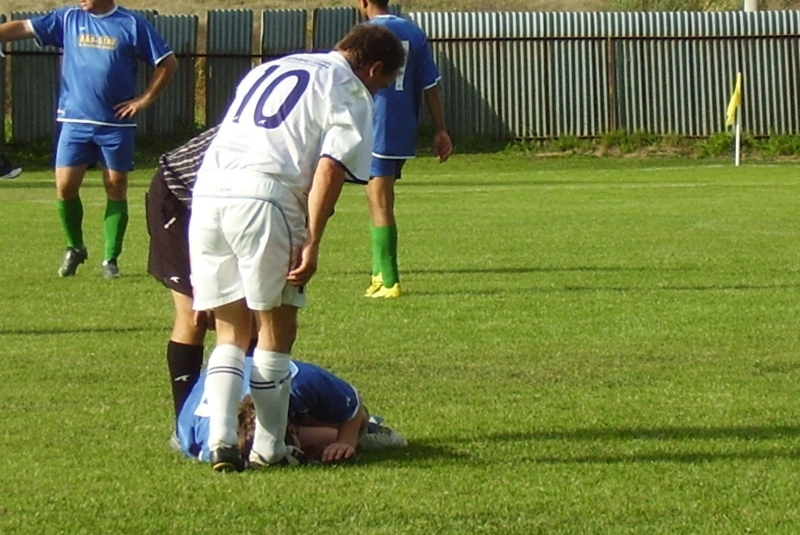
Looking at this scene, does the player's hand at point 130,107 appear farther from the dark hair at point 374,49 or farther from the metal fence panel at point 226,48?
the metal fence panel at point 226,48

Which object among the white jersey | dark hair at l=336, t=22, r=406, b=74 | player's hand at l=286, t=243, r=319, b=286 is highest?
dark hair at l=336, t=22, r=406, b=74

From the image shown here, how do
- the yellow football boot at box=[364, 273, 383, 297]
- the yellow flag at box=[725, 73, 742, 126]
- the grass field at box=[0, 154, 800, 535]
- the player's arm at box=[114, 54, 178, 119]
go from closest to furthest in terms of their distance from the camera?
the grass field at box=[0, 154, 800, 535]
the yellow football boot at box=[364, 273, 383, 297]
the player's arm at box=[114, 54, 178, 119]
the yellow flag at box=[725, 73, 742, 126]

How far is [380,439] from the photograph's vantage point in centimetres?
565

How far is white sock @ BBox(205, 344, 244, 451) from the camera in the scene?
A: 5230 millimetres

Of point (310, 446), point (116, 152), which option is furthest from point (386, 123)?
point (310, 446)

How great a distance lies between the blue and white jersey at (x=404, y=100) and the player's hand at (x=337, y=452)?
4772 millimetres

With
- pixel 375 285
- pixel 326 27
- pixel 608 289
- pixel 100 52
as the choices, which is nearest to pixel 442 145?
pixel 375 285

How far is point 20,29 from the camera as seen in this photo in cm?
1068

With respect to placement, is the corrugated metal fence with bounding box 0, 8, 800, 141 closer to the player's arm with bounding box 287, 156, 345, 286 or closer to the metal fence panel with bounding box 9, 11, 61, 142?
the metal fence panel with bounding box 9, 11, 61, 142

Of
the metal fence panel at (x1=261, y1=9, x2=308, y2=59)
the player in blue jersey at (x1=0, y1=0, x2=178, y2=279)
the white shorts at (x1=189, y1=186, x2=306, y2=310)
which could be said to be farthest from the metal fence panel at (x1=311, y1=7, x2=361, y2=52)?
the white shorts at (x1=189, y1=186, x2=306, y2=310)

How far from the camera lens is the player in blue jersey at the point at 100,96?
1121cm

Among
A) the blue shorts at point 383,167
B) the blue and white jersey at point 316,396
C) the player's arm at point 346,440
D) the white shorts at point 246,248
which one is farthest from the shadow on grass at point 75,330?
the white shorts at point 246,248

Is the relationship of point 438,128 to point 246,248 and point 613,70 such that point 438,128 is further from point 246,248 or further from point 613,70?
point 613,70

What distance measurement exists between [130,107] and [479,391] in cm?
515
